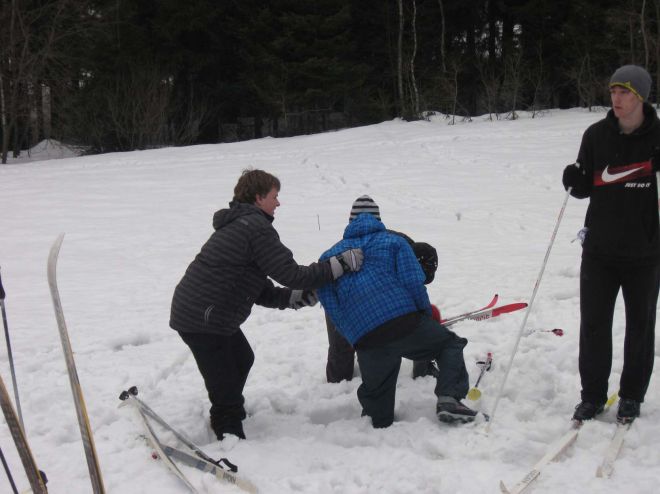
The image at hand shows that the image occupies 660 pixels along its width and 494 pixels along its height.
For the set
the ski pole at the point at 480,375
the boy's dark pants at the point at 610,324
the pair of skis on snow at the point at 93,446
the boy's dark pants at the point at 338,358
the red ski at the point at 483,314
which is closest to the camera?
the pair of skis on snow at the point at 93,446

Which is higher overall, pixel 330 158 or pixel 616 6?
pixel 616 6

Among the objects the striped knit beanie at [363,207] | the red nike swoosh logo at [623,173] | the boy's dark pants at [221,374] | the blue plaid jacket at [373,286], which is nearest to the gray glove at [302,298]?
the blue plaid jacket at [373,286]

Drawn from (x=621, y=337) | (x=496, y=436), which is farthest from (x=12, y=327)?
(x=621, y=337)

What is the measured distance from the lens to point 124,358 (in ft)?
15.8

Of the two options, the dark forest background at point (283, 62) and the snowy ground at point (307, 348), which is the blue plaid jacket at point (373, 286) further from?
the dark forest background at point (283, 62)

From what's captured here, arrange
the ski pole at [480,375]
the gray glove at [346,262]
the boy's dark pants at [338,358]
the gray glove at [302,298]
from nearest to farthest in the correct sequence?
the gray glove at [346,262] < the ski pole at [480,375] < the gray glove at [302,298] < the boy's dark pants at [338,358]

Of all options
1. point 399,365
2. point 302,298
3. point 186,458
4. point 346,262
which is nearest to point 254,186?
point 346,262

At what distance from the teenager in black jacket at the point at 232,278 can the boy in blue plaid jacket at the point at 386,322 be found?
0.15 metres

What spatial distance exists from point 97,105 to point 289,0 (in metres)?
9.39

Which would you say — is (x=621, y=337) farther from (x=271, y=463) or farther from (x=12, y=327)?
(x=12, y=327)

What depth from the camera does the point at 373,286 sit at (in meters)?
3.41

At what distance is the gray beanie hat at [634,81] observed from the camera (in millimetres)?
3080

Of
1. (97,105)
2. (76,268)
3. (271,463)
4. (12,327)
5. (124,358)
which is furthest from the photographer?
(97,105)

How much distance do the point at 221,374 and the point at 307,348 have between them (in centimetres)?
152
